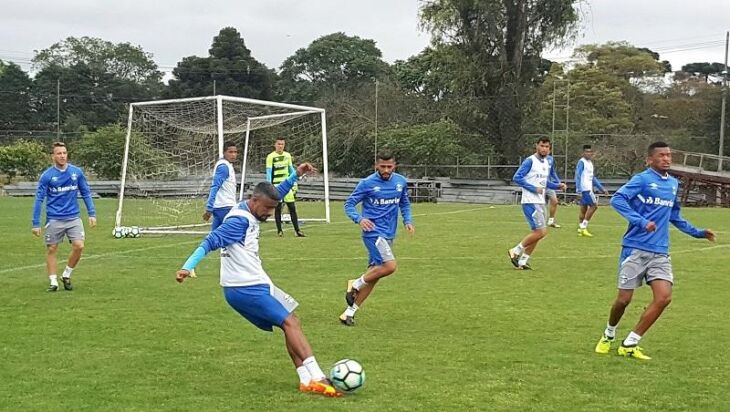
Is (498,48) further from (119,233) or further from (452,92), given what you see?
(119,233)

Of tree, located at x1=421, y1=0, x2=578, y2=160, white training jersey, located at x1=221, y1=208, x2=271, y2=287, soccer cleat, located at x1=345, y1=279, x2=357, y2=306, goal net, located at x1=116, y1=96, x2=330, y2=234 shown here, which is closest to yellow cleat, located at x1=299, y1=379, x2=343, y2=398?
white training jersey, located at x1=221, y1=208, x2=271, y2=287

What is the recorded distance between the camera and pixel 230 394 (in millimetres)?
6598

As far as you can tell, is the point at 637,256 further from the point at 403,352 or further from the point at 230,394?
the point at 230,394

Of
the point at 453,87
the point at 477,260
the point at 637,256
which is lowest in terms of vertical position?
the point at 477,260

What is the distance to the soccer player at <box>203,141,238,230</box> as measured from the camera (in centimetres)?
1366

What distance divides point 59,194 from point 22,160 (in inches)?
1581

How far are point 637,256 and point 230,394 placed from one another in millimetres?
3976

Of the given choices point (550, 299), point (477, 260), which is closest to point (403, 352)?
point (550, 299)

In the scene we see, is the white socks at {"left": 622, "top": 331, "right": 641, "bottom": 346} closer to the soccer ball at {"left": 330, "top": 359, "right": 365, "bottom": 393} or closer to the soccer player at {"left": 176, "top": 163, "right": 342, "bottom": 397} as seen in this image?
the soccer ball at {"left": 330, "top": 359, "right": 365, "bottom": 393}

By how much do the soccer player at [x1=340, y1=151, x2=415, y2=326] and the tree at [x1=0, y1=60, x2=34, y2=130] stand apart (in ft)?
221

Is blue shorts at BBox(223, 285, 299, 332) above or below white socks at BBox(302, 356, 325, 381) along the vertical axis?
above

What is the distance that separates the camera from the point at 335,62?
266 feet

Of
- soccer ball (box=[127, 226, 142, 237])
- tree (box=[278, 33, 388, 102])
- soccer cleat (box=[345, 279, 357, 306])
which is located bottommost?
soccer ball (box=[127, 226, 142, 237])

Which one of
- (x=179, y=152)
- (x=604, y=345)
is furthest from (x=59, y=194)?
(x=179, y=152)
